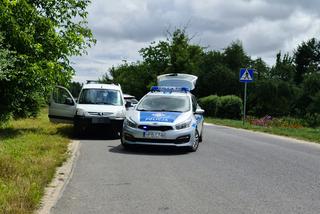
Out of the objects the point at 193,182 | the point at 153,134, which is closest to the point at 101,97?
the point at 153,134

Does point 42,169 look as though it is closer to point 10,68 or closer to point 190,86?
point 10,68

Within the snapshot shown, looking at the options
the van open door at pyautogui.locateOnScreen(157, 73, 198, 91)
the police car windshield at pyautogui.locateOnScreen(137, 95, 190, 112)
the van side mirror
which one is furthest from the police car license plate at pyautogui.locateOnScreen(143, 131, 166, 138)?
the van open door at pyautogui.locateOnScreen(157, 73, 198, 91)

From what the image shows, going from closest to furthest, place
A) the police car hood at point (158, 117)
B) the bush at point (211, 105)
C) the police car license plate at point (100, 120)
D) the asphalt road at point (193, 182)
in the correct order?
the asphalt road at point (193, 182)
the police car hood at point (158, 117)
the police car license plate at point (100, 120)
the bush at point (211, 105)

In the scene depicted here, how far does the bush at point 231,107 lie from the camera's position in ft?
107

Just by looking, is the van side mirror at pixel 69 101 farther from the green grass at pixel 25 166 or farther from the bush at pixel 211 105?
the bush at pixel 211 105

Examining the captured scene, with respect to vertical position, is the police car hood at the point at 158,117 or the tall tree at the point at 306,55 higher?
A: the tall tree at the point at 306,55

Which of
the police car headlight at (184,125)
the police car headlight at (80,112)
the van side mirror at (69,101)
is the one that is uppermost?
the van side mirror at (69,101)

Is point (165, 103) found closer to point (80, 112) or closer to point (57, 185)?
point (80, 112)

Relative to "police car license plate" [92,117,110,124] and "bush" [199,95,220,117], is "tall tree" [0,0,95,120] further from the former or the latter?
"bush" [199,95,220,117]

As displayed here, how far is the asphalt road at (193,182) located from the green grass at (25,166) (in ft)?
1.32

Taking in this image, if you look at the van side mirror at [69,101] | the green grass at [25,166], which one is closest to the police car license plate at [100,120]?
the green grass at [25,166]

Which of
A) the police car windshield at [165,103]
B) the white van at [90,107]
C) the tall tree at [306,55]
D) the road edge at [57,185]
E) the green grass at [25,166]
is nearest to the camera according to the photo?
the green grass at [25,166]

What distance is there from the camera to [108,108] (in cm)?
1602

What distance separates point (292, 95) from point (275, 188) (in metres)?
48.2
